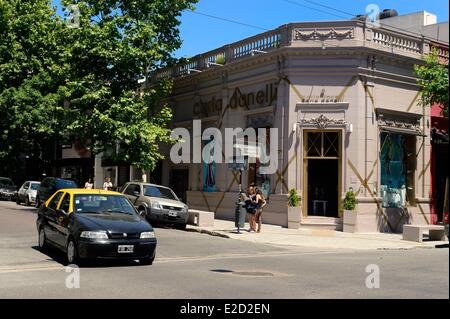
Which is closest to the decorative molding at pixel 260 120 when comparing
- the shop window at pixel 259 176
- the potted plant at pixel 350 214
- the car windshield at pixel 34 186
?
the shop window at pixel 259 176

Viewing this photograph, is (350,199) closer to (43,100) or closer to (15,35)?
(43,100)

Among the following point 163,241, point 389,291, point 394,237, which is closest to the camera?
point 389,291

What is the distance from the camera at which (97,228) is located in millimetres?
11242

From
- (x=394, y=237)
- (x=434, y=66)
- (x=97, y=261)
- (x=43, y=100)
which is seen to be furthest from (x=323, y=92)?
(x=43, y=100)

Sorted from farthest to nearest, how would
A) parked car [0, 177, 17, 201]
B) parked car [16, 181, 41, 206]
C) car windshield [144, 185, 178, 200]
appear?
parked car [0, 177, 17, 201] → parked car [16, 181, 41, 206] → car windshield [144, 185, 178, 200]

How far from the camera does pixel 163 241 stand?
1709 cm

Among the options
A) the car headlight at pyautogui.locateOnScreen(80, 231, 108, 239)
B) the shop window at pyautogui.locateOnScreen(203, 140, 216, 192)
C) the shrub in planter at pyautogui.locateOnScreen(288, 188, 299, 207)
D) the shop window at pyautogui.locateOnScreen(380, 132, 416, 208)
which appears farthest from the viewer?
the shop window at pyautogui.locateOnScreen(203, 140, 216, 192)

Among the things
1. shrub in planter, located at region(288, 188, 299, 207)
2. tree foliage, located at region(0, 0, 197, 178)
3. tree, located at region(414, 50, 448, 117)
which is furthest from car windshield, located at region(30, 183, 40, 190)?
tree, located at region(414, 50, 448, 117)

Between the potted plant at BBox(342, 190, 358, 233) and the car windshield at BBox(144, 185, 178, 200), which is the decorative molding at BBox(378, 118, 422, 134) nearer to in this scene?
the potted plant at BBox(342, 190, 358, 233)

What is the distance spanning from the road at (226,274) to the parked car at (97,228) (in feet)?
1.12

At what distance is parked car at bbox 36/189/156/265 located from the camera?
36.7 feet

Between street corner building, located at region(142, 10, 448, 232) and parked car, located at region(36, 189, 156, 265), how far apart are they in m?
11.9

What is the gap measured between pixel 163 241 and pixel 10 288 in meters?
8.31

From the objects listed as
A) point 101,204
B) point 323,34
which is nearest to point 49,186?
point 323,34
